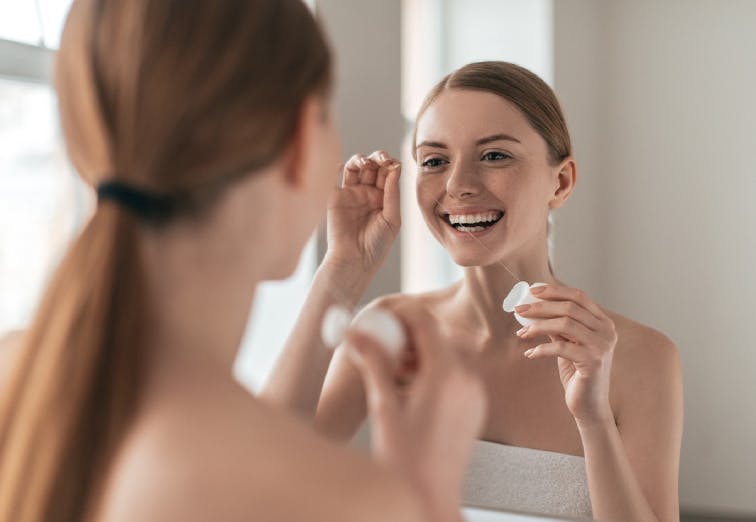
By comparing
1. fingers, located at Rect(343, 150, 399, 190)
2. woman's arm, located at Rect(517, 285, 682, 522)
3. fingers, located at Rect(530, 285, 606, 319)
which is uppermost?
fingers, located at Rect(343, 150, 399, 190)

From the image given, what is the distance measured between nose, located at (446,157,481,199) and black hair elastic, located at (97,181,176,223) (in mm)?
556

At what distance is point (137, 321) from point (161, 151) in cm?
10

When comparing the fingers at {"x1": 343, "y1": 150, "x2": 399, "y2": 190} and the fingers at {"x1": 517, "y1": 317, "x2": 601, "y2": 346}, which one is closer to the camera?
the fingers at {"x1": 517, "y1": 317, "x2": 601, "y2": 346}

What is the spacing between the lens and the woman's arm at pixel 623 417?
0.90 metres

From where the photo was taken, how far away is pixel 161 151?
461 millimetres

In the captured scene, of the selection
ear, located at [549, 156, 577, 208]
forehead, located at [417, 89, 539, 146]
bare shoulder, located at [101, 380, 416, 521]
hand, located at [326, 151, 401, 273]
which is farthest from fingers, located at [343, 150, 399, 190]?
bare shoulder, located at [101, 380, 416, 521]

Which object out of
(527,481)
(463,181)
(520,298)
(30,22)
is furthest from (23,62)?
(527,481)

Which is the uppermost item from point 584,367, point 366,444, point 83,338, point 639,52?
point 639,52

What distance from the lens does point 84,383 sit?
47cm

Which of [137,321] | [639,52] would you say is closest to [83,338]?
[137,321]

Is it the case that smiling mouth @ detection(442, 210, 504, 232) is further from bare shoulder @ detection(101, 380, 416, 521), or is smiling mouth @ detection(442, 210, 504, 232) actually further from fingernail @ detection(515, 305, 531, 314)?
bare shoulder @ detection(101, 380, 416, 521)

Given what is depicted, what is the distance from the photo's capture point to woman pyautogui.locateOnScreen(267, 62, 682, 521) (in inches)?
35.8

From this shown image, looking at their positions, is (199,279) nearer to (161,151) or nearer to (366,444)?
(161,151)

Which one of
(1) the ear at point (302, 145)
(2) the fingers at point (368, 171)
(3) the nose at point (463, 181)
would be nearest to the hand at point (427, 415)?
(1) the ear at point (302, 145)
